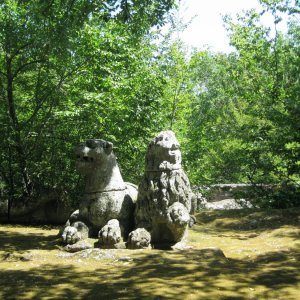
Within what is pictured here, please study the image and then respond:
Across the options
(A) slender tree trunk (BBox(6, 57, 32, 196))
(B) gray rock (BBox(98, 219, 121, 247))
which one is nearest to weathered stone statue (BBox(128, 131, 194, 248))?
(B) gray rock (BBox(98, 219, 121, 247))

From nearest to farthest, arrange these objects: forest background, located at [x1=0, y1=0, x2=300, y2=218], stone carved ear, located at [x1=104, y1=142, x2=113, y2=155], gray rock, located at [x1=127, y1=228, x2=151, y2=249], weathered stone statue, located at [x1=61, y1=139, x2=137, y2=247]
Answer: gray rock, located at [x1=127, y1=228, x2=151, y2=249] → weathered stone statue, located at [x1=61, y1=139, x2=137, y2=247] → stone carved ear, located at [x1=104, y1=142, x2=113, y2=155] → forest background, located at [x1=0, y1=0, x2=300, y2=218]

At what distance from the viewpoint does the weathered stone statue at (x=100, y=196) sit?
633 centimetres

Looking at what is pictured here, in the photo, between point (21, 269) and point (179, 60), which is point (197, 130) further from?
point (21, 269)

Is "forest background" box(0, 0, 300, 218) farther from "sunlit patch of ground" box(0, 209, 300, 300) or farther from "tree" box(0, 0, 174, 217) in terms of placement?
"sunlit patch of ground" box(0, 209, 300, 300)

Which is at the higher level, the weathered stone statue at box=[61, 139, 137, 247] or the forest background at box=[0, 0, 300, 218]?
the forest background at box=[0, 0, 300, 218]

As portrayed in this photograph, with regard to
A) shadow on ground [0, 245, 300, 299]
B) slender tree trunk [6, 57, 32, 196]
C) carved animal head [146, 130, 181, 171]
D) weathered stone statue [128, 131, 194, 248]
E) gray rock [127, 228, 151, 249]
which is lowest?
shadow on ground [0, 245, 300, 299]

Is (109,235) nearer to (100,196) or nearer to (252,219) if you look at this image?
(100,196)

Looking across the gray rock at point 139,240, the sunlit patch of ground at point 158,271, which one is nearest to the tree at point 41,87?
the sunlit patch of ground at point 158,271

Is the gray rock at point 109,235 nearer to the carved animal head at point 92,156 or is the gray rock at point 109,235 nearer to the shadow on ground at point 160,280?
the shadow on ground at point 160,280

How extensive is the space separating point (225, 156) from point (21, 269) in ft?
42.8

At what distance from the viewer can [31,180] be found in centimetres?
1027

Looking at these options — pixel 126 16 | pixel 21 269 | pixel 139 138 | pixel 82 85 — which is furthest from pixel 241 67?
pixel 21 269

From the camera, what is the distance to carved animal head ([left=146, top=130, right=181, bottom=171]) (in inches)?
242

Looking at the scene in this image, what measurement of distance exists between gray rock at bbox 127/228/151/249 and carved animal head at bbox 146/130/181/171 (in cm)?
108
